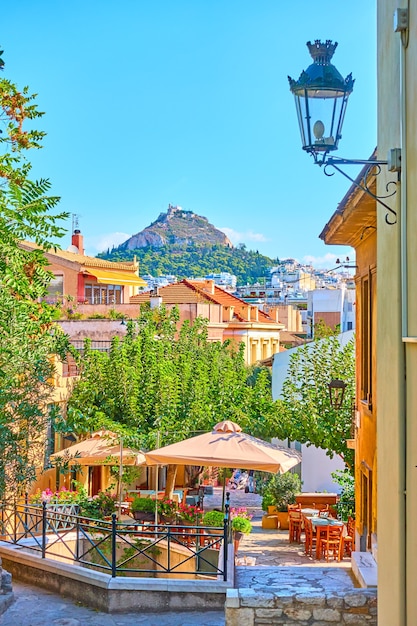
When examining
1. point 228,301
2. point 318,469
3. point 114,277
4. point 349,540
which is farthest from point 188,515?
point 228,301

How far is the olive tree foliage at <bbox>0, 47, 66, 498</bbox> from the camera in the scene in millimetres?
11461

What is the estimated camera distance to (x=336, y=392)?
16.8 meters

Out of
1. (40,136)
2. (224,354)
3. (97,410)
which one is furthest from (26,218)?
(224,354)

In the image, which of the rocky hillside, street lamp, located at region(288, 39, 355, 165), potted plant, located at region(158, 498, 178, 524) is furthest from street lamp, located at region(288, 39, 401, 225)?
the rocky hillside

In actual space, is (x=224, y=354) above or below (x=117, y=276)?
below

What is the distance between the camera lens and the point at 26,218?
38.9ft

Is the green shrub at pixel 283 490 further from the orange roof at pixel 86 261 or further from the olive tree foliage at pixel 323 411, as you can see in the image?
the orange roof at pixel 86 261

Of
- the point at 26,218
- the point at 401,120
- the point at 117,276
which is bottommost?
the point at 401,120

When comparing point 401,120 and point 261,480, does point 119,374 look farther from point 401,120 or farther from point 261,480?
point 401,120

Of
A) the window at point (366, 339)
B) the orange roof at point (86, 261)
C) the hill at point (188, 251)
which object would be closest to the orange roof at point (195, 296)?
the orange roof at point (86, 261)

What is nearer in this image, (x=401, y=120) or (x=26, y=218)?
(x=401, y=120)

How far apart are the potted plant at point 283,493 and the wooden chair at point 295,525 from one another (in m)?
2.21

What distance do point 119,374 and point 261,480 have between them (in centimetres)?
815

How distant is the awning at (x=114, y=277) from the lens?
1737 inches
